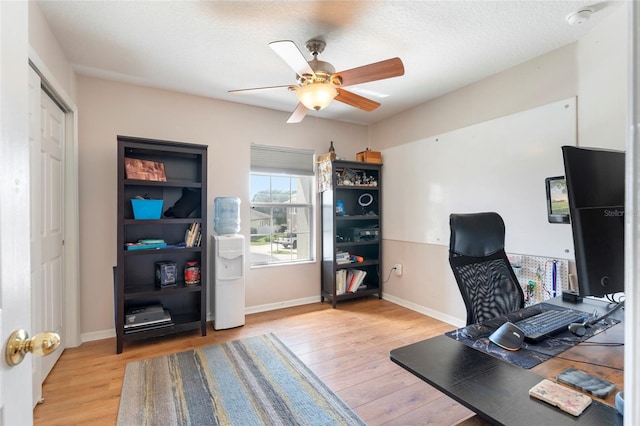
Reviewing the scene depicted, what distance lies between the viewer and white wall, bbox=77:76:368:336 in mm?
2799

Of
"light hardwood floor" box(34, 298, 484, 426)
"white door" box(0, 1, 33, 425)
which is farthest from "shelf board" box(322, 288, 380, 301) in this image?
"white door" box(0, 1, 33, 425)

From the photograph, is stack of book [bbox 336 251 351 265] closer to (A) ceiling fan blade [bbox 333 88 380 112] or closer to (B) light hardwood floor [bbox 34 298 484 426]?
(B) light hardwood floor [bbox 34 298 484 426]

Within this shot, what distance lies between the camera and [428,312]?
3.45m

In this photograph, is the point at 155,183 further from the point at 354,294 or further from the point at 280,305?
the point at 354,294

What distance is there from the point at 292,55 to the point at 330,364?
2232 mm

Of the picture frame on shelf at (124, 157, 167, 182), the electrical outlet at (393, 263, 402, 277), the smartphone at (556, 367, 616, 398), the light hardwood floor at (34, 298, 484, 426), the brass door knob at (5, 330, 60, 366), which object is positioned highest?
the picture frame on shelf at (124, 157, 167, 182)

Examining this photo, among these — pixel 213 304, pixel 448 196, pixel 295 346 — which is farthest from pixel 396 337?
pixel 213 304

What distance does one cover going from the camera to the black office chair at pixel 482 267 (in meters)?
1.57

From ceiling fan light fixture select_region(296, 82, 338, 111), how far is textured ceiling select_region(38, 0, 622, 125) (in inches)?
17.3

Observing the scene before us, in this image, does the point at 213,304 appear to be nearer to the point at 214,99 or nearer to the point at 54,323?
the point at 54,323

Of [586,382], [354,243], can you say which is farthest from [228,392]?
[354,243]

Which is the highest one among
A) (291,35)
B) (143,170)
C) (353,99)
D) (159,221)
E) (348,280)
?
(291,35)

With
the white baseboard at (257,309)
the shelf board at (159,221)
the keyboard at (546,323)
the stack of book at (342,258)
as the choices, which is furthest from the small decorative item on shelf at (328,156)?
the keyboard at (546,323)

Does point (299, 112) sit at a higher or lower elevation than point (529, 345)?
higher
